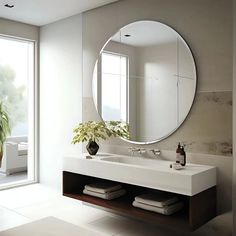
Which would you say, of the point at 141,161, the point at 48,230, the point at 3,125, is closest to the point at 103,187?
the point at 141,161

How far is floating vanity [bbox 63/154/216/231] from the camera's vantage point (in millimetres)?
2459

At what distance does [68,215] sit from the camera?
11.4 feet

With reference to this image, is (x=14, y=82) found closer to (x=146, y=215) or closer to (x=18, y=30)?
(x=18, y=30)

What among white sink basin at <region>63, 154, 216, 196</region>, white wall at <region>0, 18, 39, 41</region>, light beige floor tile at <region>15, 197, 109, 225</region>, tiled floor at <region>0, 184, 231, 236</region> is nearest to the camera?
white sink basin at <region>63, 154, 216, 196</region>

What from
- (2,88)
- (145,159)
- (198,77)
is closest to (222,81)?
(198,77)

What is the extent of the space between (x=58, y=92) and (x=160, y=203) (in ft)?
7.96

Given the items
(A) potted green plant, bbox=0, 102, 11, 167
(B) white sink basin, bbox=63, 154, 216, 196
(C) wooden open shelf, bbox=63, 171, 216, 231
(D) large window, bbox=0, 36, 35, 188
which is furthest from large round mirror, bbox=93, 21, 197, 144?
(D) large window, bbox=0, 36, 35, 188

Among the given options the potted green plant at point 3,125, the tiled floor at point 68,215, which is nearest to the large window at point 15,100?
the potted green plant at point 3,125

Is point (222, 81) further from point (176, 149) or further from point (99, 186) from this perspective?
point (99, 186)

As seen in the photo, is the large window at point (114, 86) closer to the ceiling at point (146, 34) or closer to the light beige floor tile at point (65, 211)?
the ceiling at point (146, 34)

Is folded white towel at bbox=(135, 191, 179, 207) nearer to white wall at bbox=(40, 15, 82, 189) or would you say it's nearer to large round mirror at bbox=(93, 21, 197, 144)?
large round mirror at bbox=(93, 21, 197, 144)

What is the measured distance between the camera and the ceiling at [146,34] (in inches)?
122

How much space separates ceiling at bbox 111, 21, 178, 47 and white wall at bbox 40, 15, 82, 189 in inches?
33.4

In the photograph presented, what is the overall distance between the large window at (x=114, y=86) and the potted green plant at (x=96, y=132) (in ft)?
0.34
